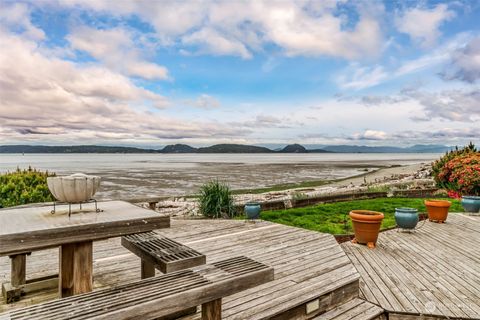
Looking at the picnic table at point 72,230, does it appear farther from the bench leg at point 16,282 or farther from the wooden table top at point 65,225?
the bench leg at point 16,282

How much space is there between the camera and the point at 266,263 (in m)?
4.10

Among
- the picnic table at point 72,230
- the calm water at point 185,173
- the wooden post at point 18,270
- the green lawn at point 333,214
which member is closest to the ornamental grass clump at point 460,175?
the green lawn at point 333,214

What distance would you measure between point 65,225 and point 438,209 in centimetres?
849

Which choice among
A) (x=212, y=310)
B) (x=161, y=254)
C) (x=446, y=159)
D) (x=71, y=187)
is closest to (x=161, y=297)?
(x=212, y=310)

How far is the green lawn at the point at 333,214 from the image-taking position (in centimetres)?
723

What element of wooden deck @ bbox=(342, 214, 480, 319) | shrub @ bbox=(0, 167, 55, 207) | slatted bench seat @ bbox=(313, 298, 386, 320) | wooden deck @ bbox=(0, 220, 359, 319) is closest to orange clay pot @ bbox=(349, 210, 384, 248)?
wooden deck @ bbox=(342, 214, 480, 319)

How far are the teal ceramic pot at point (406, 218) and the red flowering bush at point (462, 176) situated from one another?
6.11 metres

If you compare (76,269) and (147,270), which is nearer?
(76,269)

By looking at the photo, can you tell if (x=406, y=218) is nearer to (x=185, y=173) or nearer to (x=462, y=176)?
(x=462, y=176)

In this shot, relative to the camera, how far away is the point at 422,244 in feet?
19.1

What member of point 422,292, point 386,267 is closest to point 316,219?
point 386,267

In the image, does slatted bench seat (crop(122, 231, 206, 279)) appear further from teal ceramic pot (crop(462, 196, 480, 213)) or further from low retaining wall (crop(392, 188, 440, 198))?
low retaining wall (crop(392, 188, 440, 198))

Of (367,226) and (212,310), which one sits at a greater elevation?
(212,310)

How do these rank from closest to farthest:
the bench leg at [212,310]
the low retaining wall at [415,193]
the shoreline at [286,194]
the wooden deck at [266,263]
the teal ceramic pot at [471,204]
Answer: the bench leg at [212,310] < the wooden deck at [266,263] < the teal ceramic pot at [471,204] < the shoreline at [286,194] < the low retaining wall at [415,193]
